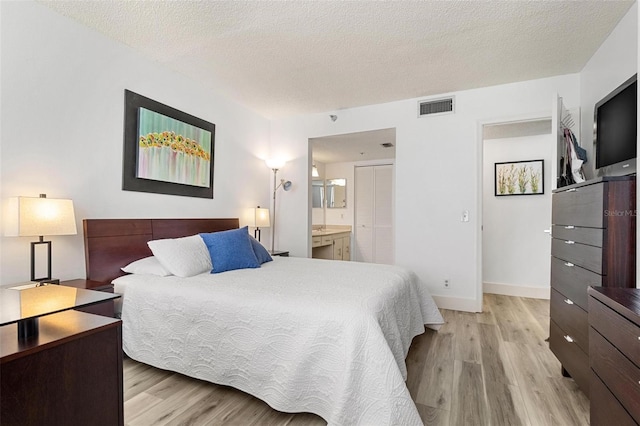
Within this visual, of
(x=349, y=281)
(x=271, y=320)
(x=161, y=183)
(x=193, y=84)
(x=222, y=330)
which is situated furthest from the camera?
(x=193, y=84)

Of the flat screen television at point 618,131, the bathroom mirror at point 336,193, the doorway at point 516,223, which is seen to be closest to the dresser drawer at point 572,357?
the flat screen television at point 618,131

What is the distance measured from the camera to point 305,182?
446cm

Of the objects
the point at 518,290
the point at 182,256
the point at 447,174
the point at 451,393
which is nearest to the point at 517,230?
the point at 518,290

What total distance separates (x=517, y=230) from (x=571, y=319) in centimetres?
280

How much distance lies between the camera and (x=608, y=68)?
246cm

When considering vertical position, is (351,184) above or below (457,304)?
above

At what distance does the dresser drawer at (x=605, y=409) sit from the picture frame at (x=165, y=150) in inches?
129

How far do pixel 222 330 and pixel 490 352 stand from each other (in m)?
2.08

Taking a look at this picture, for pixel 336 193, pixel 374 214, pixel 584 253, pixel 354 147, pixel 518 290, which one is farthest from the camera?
pixel 336 193

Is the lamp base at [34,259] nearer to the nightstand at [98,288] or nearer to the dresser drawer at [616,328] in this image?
the nightstand at [98,288]

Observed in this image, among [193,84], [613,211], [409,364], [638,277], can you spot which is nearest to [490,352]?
[409,364]

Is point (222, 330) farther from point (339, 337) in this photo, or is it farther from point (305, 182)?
point (305, 182)

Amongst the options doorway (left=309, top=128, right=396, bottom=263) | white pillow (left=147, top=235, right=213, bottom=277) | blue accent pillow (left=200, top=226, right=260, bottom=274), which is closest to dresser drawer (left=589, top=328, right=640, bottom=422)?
blue accent pillow (left=200, top=226, right=260, bottom=274)

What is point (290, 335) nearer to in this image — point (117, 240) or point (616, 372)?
point (616, 372)
